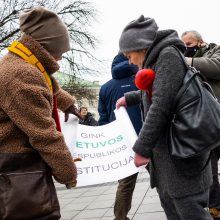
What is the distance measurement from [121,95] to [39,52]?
2.21 metres

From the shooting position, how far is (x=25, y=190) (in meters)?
1.92

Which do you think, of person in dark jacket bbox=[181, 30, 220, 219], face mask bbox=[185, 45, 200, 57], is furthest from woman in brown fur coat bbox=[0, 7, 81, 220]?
face mask bbox=[185, 45, 200, 57]

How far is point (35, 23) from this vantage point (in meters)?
2.18

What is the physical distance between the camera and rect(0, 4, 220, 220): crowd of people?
6.35 feet

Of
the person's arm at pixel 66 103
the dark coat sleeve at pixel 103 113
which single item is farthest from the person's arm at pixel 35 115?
the dark coat sleeve at pixel 103 113

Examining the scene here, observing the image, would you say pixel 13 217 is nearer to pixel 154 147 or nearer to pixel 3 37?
pixel 154 147

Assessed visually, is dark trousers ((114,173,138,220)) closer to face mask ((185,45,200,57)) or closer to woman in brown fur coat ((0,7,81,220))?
face mask ((185,45,200,57))

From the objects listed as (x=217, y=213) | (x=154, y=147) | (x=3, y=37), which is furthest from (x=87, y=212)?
(x=3, y=37)

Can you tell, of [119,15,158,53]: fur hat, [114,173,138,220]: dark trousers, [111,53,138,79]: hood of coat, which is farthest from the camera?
[111,53,138,79]: hood of coat

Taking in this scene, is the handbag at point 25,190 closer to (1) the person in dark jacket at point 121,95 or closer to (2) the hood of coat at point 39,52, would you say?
(2) the hood of coat at point 39,52

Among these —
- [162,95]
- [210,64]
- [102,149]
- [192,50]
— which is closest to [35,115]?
[162,95]

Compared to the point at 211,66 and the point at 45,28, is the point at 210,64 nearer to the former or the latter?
the point at 211,66

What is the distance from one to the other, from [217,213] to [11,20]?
57.1 feet

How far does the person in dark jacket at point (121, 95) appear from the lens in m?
3.95
